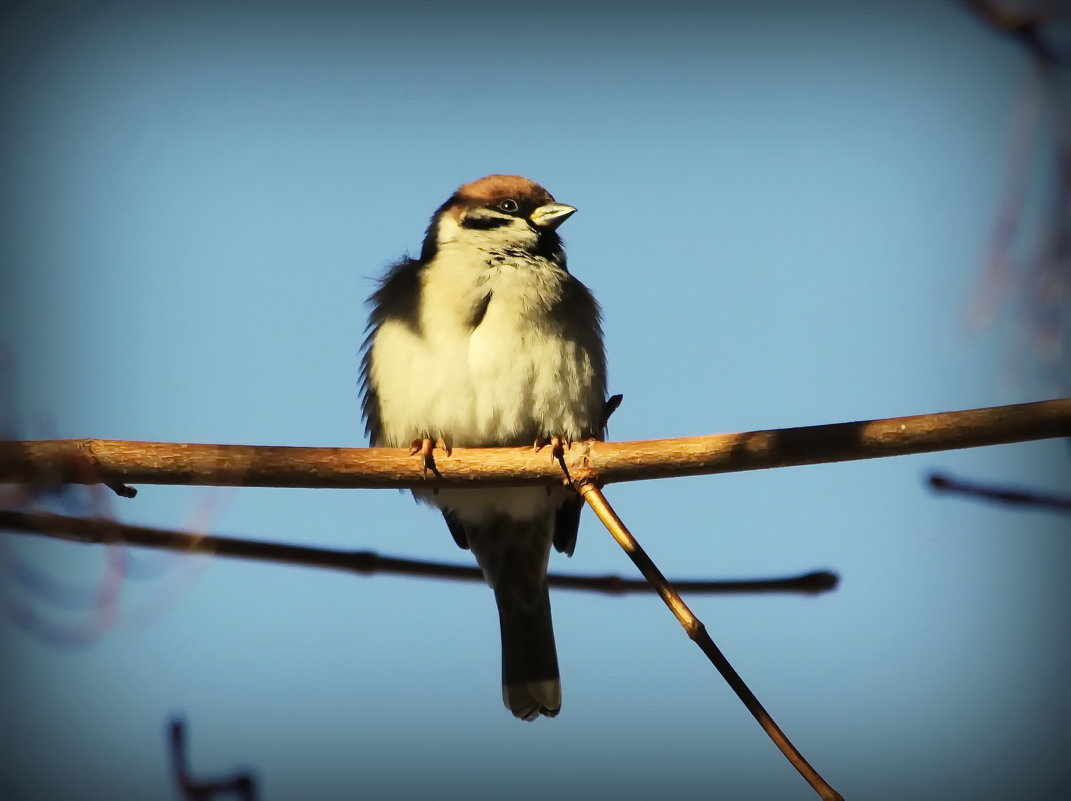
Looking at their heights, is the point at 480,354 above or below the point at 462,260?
below

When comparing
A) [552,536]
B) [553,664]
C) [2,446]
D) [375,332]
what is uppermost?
[375,332]

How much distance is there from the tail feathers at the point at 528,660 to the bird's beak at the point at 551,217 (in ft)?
4.84

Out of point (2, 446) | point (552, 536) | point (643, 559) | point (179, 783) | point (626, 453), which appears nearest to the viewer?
point (179, 783)

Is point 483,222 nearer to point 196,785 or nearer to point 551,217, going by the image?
point 551,217

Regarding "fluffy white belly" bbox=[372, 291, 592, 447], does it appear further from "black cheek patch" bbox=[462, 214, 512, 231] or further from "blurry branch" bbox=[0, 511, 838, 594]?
"blurry branch" bbox=[0, 511, 838, 594]

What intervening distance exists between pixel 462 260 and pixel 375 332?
472mm

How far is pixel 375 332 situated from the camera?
13.9 feet

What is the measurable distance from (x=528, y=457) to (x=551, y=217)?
171cm

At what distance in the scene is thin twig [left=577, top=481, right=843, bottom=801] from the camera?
1791 millimetres

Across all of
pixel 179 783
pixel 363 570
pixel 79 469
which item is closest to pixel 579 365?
pixel 363 570

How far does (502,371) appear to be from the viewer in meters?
3.76

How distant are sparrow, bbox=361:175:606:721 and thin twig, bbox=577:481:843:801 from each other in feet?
3.98

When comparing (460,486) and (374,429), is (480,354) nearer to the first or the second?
(374,429)

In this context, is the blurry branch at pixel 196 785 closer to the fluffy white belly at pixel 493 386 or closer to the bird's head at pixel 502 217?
the fluffy white belly at pixel 493 386
